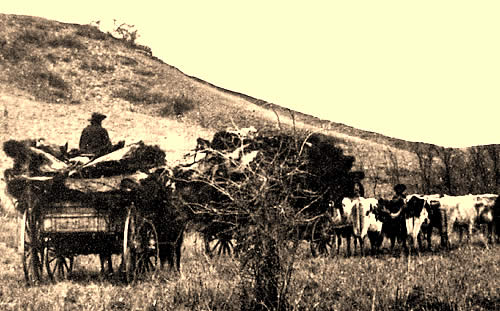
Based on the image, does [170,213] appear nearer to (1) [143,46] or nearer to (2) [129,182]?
(2) [129,182]

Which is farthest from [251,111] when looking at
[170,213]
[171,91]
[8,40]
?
[170,213]

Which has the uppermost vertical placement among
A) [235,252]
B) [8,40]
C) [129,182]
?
[8,40]

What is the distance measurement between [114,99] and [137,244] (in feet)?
140

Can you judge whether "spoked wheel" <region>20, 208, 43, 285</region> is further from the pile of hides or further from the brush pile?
the brush pile

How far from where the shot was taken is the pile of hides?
9.88 m

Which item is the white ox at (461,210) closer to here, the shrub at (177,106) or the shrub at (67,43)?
the shrub at (177,106)

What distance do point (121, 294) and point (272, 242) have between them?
2.67 metres

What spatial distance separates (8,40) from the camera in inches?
2179

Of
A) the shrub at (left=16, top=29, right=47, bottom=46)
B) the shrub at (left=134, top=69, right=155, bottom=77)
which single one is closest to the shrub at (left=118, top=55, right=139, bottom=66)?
the shrub at (left=134, top=69, right=155, bottom=77)

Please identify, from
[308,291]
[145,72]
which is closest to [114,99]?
[145,72]

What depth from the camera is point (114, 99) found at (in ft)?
170

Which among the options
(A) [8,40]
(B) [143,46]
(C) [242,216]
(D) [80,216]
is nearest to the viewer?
(C) [242,216]

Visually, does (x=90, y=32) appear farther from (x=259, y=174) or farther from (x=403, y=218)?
(x=259, y=174)

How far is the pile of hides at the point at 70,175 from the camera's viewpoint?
9.88 meters
